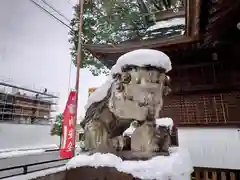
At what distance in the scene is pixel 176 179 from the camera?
1248 millimetres

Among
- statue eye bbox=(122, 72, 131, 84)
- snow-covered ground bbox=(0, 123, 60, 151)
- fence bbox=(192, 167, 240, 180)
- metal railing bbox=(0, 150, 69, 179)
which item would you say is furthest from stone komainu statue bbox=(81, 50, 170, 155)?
snow-covered ground bbox=(0, 123, 60, 151)

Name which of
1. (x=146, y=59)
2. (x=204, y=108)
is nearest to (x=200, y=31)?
(x=204, y=108)

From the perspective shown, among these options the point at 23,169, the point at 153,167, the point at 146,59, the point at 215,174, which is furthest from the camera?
the point at 23,169

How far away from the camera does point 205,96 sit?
147 inches

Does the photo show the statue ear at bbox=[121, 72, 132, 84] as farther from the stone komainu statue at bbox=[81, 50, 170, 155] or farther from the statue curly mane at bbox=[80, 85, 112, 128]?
the statue curly mane at bbox=[80, 85, 112, 128]

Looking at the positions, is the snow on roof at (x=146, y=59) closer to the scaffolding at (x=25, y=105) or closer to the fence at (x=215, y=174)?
the fence at (x=215, y=174)

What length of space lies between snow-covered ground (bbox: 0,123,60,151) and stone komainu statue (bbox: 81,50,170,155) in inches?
323

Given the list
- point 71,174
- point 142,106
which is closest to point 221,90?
point 142,106

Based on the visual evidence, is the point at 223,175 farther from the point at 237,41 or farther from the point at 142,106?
the point at 142,106

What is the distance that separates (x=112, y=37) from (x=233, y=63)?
482cm

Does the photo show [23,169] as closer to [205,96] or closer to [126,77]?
[126,77]

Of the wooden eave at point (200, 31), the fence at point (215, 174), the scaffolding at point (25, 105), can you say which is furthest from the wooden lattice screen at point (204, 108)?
the scaffolding at point (25, 105)

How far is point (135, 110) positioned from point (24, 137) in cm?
961

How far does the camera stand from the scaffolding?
9281 millimetres
